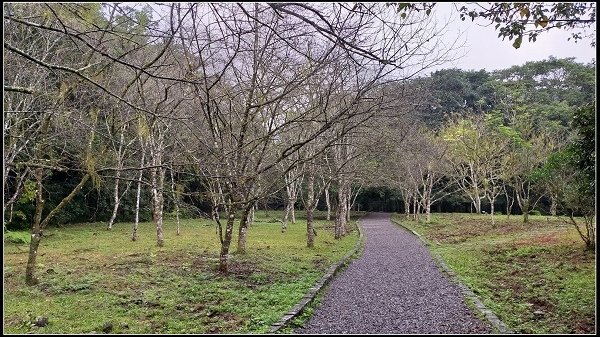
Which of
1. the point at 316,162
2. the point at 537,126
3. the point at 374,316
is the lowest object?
the point at 374,316

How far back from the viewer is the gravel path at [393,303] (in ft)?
19.5

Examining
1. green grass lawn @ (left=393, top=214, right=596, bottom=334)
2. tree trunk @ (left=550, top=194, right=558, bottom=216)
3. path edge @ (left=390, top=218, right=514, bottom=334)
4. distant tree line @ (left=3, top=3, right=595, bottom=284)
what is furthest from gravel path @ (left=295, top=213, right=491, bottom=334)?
tree trunk @ (left=550, top=194, right=558, bottom=216)

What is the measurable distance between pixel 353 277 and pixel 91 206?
77.7 ft

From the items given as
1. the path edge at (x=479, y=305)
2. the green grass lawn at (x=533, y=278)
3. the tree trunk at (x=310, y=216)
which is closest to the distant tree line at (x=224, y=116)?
the tree trunk at (x=310, y=216)

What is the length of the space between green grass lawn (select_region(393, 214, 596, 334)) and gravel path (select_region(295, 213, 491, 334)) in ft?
1.72

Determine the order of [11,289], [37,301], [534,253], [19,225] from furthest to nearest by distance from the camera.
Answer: [19,225]
[534,253]
[11,289]
[37,301]

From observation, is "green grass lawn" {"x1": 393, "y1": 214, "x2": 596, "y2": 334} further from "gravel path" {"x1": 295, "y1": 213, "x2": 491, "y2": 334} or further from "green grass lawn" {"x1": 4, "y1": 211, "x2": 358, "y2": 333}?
"green grass lawn" {"x1": 4, "y1": 211, "x2": 358, "y2": 333}

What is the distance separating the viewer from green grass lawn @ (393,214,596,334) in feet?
19.5

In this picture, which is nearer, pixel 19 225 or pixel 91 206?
→ pixel 19 225

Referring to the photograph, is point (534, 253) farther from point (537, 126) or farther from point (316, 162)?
point (537, 126)

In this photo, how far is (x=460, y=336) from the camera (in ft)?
17.9

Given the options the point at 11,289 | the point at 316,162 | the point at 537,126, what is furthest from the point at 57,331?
the point at 537,126

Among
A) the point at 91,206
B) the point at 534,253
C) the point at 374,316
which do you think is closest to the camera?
the point at 374,316

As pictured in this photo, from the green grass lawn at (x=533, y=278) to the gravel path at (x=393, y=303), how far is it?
52cm
